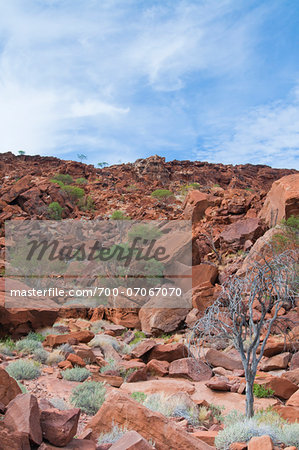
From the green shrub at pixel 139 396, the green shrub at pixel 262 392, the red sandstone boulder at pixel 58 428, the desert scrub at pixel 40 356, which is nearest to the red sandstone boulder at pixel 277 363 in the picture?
the green shrub at pixel 262 392

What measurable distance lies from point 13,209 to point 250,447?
3162 centimetres

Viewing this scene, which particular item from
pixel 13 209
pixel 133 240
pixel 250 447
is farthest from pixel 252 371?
pixel 13 209

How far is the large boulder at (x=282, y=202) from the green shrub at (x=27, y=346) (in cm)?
1457

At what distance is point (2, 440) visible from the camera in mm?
2953

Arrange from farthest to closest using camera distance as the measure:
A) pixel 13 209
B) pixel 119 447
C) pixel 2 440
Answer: pixel 13 209 → pixel 119 447 → pixel 2 440

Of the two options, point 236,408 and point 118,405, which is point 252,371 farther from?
point 118,405

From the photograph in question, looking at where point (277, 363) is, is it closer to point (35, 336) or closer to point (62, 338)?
point (62, 338)

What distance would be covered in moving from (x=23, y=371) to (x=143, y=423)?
4.21 metres

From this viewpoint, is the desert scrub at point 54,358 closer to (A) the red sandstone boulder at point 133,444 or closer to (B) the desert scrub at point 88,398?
(B) the desert scrub at point 88,398

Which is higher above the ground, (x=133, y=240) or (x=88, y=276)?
(x=133, y=240)

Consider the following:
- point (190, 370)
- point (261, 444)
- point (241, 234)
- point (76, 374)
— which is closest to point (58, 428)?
point (261, 444)

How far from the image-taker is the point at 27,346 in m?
9.66

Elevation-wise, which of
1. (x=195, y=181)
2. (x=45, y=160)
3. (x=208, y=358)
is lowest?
(x=208, y=358)

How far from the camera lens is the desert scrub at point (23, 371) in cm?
737
